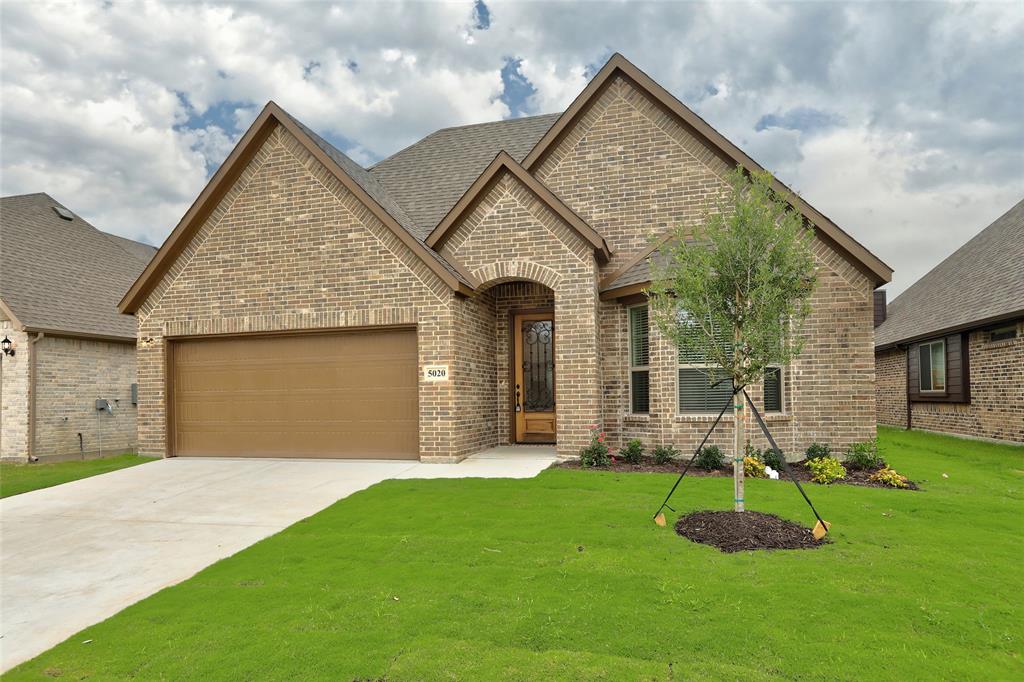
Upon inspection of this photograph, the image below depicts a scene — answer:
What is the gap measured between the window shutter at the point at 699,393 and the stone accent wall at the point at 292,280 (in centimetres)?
420

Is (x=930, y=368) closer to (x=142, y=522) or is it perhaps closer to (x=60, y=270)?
(x=142, y=522)

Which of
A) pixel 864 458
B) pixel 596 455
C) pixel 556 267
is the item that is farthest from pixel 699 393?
pixel 556 267

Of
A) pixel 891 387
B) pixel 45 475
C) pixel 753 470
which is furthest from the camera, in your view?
pixel 891 387

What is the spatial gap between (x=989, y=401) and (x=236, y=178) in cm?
1812

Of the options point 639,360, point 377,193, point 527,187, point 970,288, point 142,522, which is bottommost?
point 142,522

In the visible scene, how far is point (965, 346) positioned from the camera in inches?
643

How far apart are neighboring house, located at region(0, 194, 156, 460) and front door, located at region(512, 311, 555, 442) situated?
1082cm

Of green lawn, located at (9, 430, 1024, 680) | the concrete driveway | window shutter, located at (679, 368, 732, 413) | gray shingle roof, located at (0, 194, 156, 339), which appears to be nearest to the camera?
green lawn, located at (9, 430, 1024, 680)

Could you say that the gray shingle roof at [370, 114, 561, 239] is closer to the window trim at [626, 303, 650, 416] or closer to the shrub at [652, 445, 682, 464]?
the window trim at [626, 303, 650, 416]

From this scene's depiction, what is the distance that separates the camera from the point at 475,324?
12.3 m

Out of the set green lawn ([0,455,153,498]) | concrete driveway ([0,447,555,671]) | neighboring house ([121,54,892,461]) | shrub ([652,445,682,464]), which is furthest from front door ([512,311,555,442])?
green lawn ([0,455,153,498])

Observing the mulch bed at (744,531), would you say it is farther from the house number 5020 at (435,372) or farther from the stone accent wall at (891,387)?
the stone accent wall at (891,387)

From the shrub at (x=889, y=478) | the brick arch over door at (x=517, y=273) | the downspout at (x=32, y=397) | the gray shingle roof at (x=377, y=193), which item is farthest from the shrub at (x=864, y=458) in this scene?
the downspout at (x=32, y=397)

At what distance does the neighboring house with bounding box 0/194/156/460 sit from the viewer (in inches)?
607
